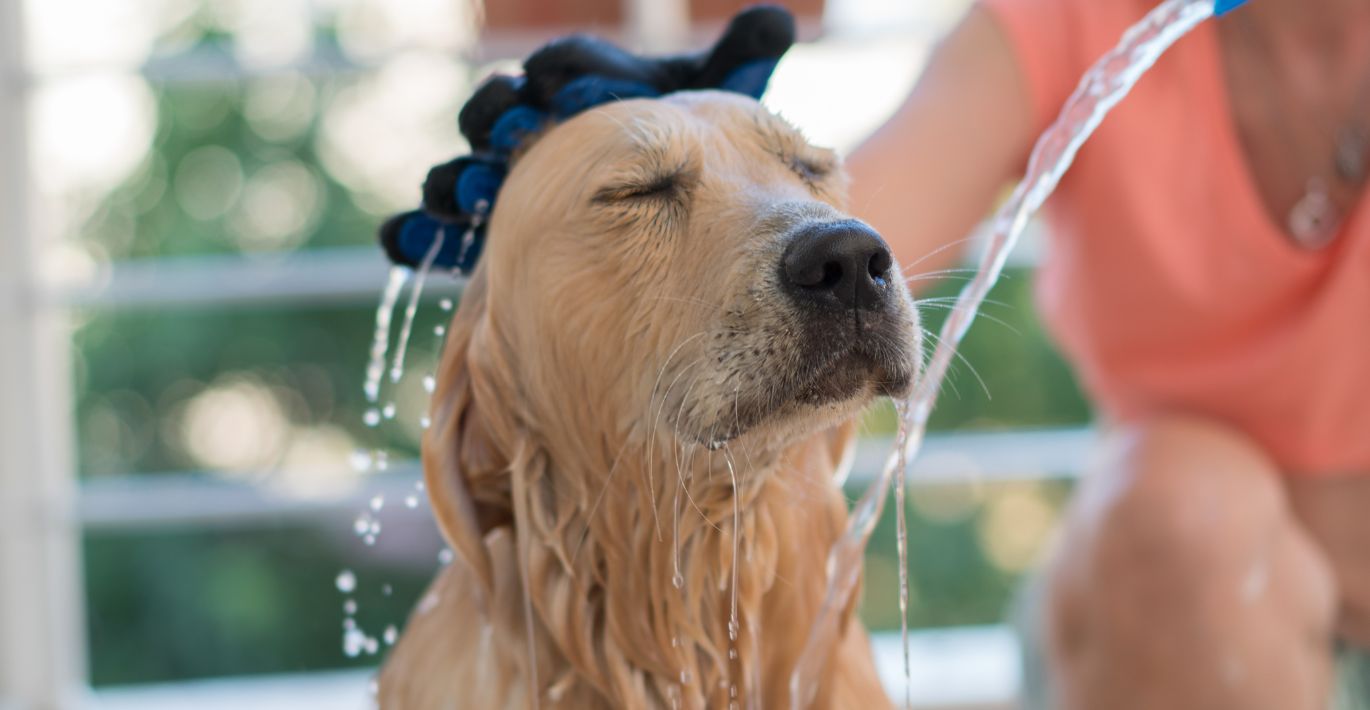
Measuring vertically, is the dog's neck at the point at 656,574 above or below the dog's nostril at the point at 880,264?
below

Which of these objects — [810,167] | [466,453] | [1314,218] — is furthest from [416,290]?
[1314,218]

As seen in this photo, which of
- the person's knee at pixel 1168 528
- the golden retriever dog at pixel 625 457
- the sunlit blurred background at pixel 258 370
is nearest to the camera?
the golden retriever dog at pixel 625 457

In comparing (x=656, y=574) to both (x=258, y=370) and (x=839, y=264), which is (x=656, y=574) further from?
(x=258, y=370)

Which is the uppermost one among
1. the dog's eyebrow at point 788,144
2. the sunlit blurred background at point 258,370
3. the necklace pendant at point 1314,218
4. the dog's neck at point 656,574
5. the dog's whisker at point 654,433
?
the dog's eyebrow at point 788,144

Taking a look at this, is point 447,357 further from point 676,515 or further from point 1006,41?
point 1006,41

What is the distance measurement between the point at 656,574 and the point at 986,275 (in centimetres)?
42

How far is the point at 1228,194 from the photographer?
1.57 metres

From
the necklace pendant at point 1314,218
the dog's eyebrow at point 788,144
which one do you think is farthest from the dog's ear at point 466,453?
the necklace pendant at point 1314,218

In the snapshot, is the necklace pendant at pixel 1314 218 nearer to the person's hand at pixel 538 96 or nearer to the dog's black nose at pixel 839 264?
the person's hand at pixel 538 96

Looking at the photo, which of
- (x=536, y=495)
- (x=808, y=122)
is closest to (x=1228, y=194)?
(x=808, y=122)

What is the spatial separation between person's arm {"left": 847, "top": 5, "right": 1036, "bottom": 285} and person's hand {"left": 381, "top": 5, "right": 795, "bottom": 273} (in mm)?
258

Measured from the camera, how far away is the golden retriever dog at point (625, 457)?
3.39ft

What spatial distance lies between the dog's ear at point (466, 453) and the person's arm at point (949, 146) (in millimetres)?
487

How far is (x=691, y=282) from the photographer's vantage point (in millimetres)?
1015
